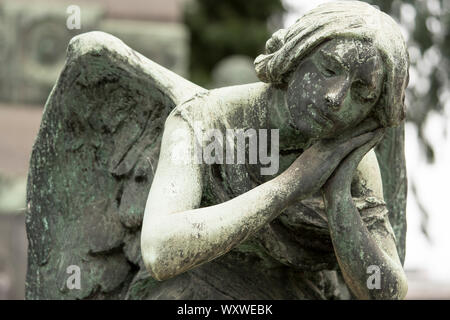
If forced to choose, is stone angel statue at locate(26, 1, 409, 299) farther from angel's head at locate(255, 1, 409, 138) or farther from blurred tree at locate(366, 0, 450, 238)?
blurred tree at locate(366, 0, 450, 238)

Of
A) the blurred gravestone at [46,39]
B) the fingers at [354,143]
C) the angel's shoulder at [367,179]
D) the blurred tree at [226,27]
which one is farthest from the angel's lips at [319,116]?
the blurred tree at [226,27]

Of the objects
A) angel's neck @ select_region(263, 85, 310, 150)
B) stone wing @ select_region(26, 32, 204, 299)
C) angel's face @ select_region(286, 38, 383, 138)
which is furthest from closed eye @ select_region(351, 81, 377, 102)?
stone wing @ select_region(26, 32, 204, 299)

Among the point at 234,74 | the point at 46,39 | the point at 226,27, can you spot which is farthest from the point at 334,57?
the point at 226,27

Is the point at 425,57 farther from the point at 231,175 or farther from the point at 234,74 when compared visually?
the point at 231,175

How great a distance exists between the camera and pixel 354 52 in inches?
116

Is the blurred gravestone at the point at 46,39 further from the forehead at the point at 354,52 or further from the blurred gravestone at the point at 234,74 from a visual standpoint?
the forehead at the point at 354,52

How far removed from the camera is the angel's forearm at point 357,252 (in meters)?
3.09

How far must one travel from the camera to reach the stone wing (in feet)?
11.4

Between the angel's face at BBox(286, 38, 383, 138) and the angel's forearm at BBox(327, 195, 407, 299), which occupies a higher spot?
the angel's face at BBox(286, 38, 383, 138)

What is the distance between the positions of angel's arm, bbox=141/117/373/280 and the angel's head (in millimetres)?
97

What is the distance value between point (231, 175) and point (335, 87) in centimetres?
51

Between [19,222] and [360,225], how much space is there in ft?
14.2
